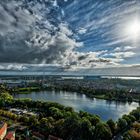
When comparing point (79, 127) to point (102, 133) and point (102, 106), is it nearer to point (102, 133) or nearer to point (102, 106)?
point (102, 133)

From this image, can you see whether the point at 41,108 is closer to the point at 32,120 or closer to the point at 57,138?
the point at 32,120

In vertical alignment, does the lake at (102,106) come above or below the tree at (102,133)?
below

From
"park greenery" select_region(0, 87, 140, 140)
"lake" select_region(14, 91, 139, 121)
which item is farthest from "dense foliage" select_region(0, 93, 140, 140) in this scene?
"lake" select_region(14, 91, 139, 121)

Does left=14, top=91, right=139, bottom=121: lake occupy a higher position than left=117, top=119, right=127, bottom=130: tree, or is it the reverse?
left=117, top=119, right=127, bottom=130: tree

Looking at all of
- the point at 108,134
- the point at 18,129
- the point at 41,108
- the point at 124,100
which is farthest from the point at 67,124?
the point at 124,100

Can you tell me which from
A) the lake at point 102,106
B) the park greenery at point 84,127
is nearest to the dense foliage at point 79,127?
the park greenery at point 84,127

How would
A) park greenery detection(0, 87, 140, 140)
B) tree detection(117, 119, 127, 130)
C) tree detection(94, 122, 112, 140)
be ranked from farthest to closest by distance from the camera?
tree detection(117, 119, 127, 130) → park greenery detection(0, 87, 140, 140) → tree detection(94, 122, 112, 140)

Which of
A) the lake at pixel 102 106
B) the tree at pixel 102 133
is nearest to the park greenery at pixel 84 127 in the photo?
the tree at pixel 102 133

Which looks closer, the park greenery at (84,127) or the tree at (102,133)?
the tree at (102,133)

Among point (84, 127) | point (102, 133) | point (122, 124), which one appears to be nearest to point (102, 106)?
point (122, 124)

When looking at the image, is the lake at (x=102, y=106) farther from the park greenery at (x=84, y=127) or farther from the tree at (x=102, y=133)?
the tree at (x=102, y=133)

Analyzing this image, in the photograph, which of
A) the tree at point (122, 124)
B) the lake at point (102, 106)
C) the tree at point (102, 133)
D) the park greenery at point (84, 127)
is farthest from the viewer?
the lake at point (102, 106)

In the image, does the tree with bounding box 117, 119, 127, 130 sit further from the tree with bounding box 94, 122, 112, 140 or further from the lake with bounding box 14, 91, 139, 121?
the lake with bounding box 14, 91, 139, 121

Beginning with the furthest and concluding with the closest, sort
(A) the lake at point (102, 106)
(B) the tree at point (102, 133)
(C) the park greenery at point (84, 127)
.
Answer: (A) the lake at point (102, 106) < (C) the park greenery at point (84, 127) < (B) the tree at point (102, 133)
